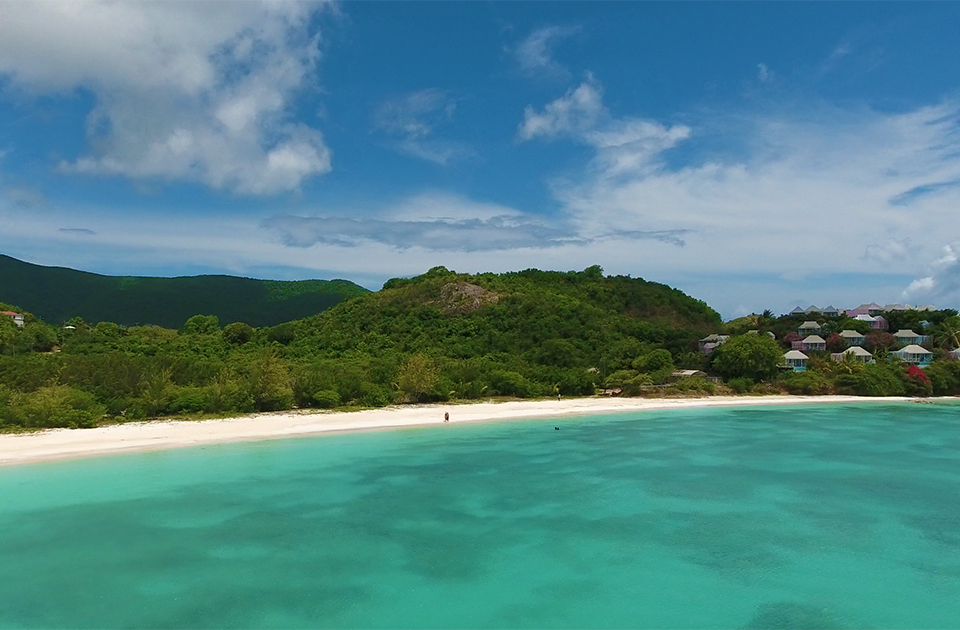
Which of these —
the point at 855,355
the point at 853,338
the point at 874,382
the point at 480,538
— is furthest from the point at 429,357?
the point at 853,338

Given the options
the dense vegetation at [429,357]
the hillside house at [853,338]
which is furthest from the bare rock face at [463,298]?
the hillside house at [853,338]

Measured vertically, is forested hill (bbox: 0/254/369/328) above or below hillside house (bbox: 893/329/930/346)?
above

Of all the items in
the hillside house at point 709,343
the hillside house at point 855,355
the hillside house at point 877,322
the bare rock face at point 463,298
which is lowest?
the hillside house at point 855,355

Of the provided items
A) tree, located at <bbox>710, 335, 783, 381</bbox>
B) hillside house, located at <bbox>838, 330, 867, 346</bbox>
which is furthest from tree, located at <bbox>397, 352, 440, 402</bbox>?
hillside house, located at <bbox>838, 330, 867, 346</bbox>

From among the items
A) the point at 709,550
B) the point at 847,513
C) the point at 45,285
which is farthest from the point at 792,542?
the point at 45,285

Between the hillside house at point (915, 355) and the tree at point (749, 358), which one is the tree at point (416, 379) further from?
the hillside house at point (915, 355)

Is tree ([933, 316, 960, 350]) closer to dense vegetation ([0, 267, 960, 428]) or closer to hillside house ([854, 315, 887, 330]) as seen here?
dense vegetation ([0, 267, 960, 428])

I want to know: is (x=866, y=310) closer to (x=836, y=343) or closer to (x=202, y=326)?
(x=836, y=343)
